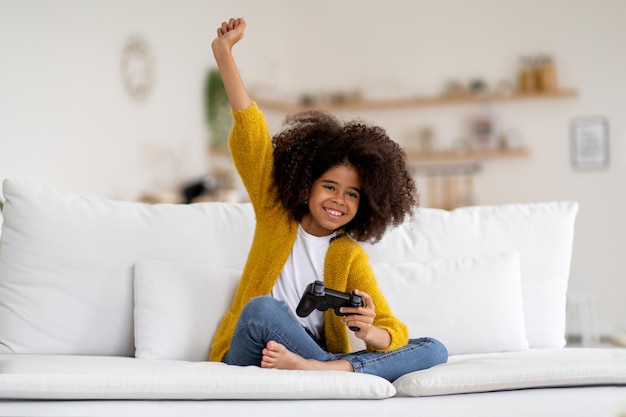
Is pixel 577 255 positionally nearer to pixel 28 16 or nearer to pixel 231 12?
pixel 231 12

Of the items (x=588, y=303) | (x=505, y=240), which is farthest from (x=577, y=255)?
(x=505, y=240)

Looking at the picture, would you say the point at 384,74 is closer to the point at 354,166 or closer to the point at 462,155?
the point at 462,155

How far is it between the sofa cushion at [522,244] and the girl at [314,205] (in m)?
0.28

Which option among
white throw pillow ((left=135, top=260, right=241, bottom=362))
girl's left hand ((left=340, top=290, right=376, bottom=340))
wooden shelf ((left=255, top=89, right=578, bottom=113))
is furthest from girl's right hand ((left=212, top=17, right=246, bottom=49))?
wooden shelf ((left=255, top=89, right=578, bottom=113))

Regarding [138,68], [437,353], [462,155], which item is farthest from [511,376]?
[462,155]

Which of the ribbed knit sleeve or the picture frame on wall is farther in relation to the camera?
the picture frame on wall

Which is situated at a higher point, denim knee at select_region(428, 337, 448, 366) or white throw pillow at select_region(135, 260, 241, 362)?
white throw pillow at select_region(135, 260, 241, 362)

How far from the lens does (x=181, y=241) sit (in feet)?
8.57

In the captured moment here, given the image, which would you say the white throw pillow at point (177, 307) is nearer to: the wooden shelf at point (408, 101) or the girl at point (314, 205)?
the girl at point (314, 205)

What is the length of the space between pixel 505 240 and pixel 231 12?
4212mm

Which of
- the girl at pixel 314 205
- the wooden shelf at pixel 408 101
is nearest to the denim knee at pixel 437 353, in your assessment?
the girl at pixel 314 205

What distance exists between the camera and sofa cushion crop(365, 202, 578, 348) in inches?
107

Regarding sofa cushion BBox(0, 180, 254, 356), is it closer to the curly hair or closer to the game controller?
the curly hair

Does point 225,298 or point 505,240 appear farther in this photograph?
point 505,240
